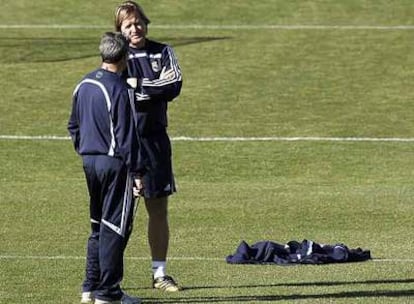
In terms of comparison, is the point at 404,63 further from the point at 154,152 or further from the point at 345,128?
the point at 154,152

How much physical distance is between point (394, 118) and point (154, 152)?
44.8 ft

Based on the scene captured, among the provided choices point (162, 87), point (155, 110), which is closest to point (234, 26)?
point (155, 110)

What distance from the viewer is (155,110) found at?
1109 cm

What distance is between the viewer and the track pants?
9969 millimetres

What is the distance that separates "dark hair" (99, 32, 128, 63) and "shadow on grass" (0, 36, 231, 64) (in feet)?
62.5

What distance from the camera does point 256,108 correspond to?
2505cm

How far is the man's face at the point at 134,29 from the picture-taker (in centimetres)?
1079

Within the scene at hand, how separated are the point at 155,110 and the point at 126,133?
1.28 m

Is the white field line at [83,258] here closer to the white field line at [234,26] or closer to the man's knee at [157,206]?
the man's knee at [157,206]

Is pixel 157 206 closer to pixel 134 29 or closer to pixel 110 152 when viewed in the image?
pixel 110 152

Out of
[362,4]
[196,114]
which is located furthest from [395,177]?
[362,4]

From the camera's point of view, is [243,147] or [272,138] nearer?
[243,147]

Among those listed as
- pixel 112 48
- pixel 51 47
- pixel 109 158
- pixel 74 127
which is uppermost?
pixel 112 48

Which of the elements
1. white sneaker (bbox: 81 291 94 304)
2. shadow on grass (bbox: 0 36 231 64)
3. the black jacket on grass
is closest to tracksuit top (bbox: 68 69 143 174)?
white sneaker (bbox: 81 291 94 304)
